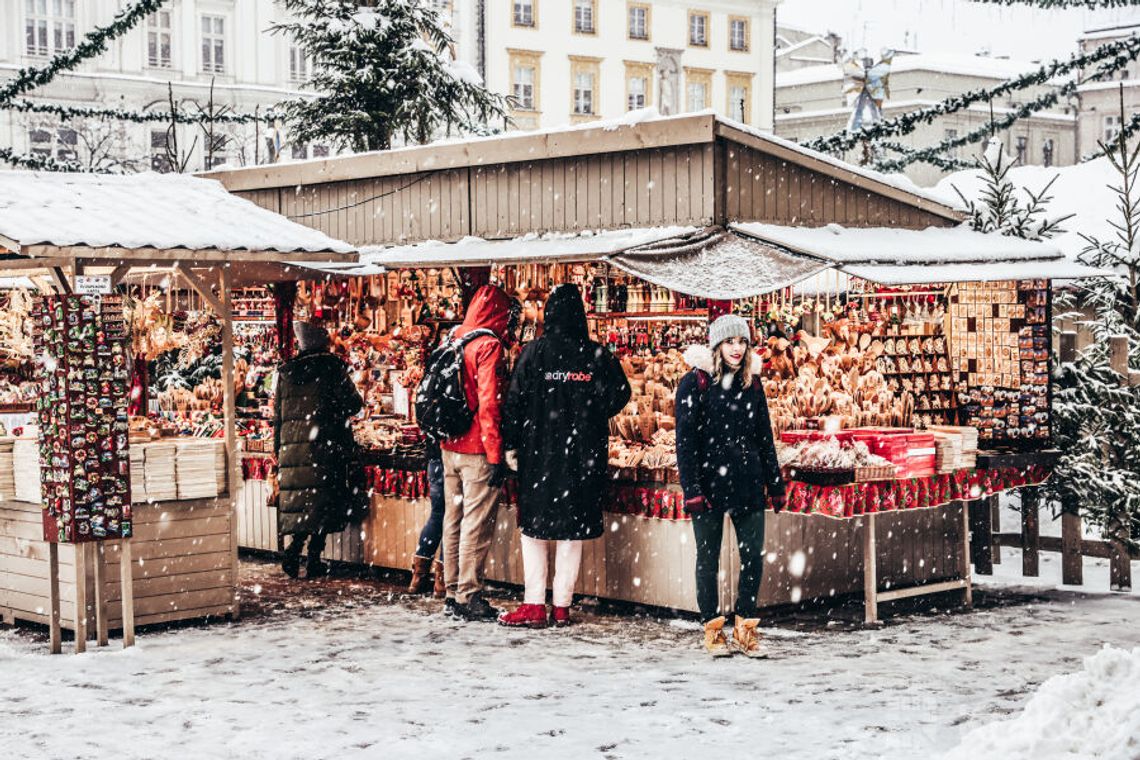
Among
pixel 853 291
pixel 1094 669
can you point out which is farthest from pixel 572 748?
pixel 853 291

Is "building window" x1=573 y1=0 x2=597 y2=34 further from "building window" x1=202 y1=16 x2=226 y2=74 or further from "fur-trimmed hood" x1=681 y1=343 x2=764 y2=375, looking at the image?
"fur-trimmed hood" x1=681 y1=343 x2=764 y2=375

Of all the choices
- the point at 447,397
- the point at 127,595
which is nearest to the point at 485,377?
the point at 447,397

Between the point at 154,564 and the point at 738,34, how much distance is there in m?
54.3

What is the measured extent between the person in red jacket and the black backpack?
0.04 m

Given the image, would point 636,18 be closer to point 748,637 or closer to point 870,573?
point 870,573

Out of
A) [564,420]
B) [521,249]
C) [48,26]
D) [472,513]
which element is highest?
[48,26]

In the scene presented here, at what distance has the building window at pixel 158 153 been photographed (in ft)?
133

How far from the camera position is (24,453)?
9.62 m

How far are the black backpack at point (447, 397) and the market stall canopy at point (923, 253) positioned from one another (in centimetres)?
193

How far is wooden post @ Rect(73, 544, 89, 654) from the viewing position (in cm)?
916

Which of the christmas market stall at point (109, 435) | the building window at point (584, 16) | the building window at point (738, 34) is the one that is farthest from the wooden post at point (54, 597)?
the building window at point (738, 34)

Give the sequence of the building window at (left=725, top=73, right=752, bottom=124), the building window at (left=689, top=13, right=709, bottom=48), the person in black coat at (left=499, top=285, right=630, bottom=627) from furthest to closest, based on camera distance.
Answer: the building window at (left=725, top=73, right=752, bottom=124), the building window at (left=689, top=13, right=709, bottom=48), the person in black coat at (left=499, top=285, right=630, bottom=627)

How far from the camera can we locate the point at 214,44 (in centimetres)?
4531

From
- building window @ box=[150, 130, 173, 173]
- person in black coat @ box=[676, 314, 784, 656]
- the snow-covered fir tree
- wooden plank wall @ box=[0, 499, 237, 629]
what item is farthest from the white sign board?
building window @ box=[150, 130, 173, 173]
